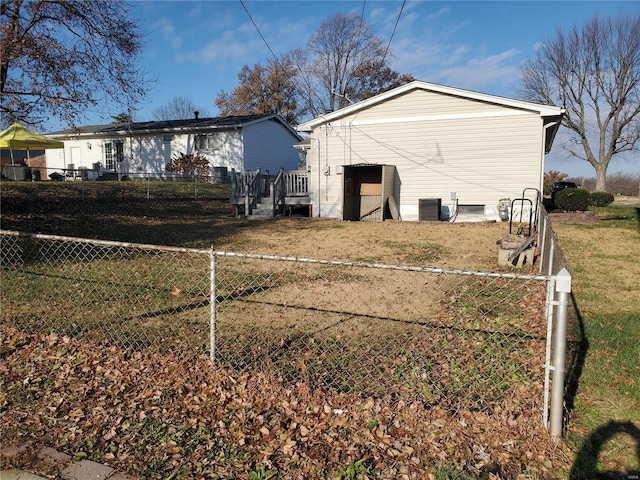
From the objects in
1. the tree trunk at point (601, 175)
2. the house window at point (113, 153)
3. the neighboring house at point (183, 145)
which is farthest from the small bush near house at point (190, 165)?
the tree trunk at point (601, 175)

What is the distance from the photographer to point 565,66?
34.6m

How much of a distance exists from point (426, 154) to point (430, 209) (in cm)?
200

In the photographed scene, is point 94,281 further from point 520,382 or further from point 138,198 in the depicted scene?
point 138,198

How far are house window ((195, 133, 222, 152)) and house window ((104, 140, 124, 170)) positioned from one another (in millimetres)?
6181

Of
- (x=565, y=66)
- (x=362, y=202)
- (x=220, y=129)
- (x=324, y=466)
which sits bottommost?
(x=324, y=466)

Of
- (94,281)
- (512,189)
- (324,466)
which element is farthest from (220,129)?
(324,466)

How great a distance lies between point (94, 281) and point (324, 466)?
17.3ft

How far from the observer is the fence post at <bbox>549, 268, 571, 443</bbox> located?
2.52 meters

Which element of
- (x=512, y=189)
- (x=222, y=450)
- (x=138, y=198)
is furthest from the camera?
(x=138, y=198)

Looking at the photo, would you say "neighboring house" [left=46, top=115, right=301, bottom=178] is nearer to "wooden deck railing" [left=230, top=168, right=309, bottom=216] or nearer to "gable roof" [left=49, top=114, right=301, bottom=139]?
"gable roof" [left=49, top=114, right=301, bottom=139]

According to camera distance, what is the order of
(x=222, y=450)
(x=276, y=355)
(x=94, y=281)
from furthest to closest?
1. (x=94, y=281)
2. (x=276, y=355)
3. (x=222, y=450)

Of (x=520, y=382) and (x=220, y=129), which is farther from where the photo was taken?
(x=220, y=129)

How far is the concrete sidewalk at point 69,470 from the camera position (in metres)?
2.50

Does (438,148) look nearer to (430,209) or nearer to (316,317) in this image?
(430,209)
